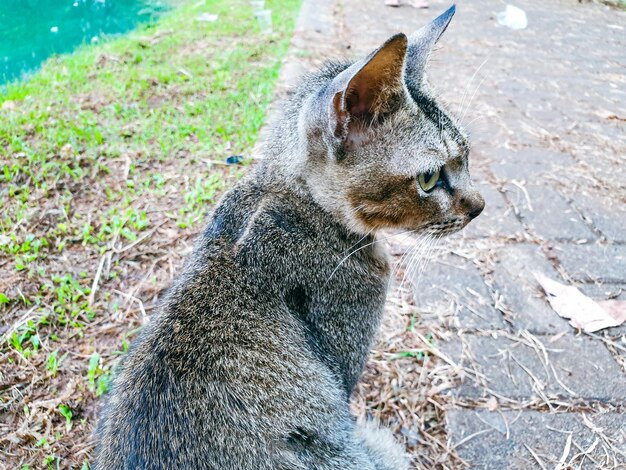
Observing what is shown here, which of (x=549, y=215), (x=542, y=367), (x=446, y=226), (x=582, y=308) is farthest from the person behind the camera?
(x=549, y=215)

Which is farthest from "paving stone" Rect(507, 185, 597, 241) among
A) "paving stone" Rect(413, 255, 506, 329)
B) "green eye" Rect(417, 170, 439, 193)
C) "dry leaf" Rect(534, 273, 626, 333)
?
"green eye" Rect(417, 170, 439, 193)

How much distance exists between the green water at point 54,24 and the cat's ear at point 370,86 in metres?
5.30

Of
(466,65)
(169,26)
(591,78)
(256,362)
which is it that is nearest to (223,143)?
(256,362)

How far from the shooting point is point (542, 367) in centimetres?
241

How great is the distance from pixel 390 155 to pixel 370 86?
0.96 feet

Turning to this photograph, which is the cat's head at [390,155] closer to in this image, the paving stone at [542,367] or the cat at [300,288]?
the cat at [300,288]

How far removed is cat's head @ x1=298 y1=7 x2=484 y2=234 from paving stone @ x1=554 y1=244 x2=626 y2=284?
1263 millimetres

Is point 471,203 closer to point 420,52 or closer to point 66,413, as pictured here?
point 420,52

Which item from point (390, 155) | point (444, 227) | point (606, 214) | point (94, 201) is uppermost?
point (390, 155)

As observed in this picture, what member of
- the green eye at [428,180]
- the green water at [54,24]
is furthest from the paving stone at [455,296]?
the green water at [54,24]

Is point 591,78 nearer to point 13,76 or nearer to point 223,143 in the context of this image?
point 223,143

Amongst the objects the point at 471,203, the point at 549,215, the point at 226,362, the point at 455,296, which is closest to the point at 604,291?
the point at 549,215

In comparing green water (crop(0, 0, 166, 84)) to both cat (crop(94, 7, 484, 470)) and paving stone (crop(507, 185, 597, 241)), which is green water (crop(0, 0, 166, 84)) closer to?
cat (crop(94, 7, 484, 470))

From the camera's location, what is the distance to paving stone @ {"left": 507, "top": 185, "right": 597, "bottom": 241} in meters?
3.20
